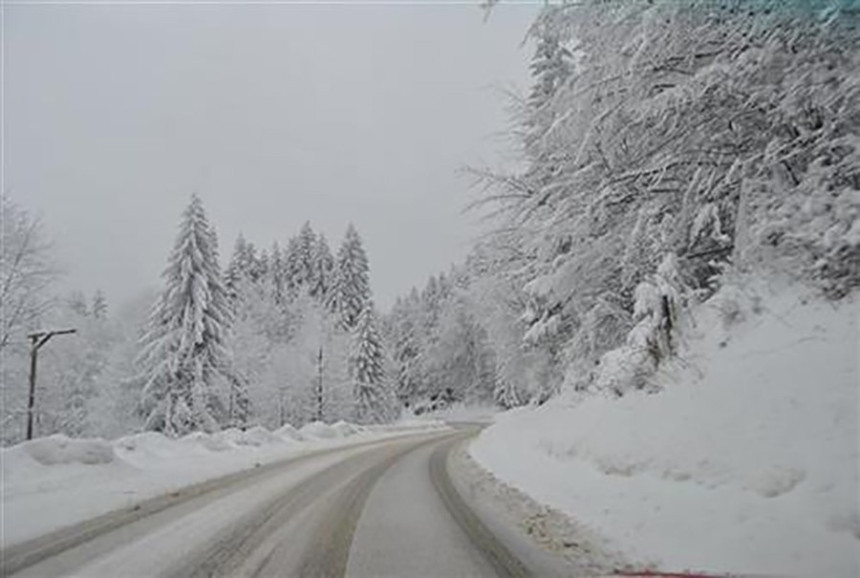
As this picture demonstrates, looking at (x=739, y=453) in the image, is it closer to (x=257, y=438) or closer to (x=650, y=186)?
(x=650, y=186)

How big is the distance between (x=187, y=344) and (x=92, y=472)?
1085 inches

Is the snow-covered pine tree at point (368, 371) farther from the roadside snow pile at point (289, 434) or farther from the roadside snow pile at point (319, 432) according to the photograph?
the roadside snow pile at point (289, 434)

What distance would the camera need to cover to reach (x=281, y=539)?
7738 millimetres

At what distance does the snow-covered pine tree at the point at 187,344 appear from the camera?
3984 centimetres

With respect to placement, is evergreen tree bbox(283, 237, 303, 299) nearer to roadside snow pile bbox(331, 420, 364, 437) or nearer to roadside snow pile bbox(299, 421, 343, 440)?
roadside snow pile bbox(331, 420, 364, 437)

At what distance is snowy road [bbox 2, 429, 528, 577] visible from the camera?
632cm

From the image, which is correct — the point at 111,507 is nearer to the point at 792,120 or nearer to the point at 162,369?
the point at 792,120

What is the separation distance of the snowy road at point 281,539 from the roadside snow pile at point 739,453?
1561mm

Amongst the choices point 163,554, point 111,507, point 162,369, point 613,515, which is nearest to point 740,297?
point 613,515

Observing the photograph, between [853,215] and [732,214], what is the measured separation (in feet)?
9.31

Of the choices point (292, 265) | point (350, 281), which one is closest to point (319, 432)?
point (350, 281)

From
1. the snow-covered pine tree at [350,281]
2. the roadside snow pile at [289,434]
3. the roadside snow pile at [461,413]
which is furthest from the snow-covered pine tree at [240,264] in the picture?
the roadside snow pile at [289,434]

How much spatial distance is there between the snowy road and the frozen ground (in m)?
0.72

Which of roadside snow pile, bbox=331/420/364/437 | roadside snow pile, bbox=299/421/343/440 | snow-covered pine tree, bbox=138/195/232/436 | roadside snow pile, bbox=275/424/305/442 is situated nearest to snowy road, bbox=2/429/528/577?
roadside snow pile, bbox=275/424/305/442
